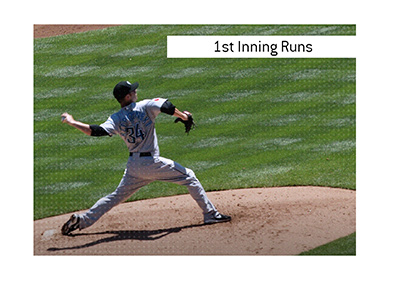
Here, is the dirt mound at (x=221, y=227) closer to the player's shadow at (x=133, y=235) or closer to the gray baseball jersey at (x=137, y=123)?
the player's shadow at (x=133, y=235)

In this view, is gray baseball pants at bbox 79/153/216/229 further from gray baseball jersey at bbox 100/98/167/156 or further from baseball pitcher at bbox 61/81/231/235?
gray baseball jersey at bbox 100/98/167/156

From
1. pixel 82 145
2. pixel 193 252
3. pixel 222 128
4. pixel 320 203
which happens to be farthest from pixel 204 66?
pixel 193 252

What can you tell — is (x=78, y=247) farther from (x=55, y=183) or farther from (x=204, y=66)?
(x=204, y=66)

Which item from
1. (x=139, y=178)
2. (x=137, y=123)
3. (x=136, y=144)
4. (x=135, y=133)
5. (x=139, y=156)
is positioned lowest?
(x=139, y=178)

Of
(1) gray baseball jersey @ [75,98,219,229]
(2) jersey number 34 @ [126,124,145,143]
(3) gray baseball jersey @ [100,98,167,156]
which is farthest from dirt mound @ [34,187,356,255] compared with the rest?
(2) jersey number 34 @ [126,124,145,143]

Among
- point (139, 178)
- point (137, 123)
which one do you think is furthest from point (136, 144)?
point (139, 178)

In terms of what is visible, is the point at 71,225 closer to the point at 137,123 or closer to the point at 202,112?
the point at 137,123
